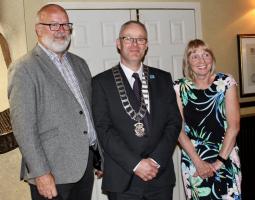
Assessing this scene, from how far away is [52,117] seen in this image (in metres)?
2.13

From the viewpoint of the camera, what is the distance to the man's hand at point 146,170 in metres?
2.16

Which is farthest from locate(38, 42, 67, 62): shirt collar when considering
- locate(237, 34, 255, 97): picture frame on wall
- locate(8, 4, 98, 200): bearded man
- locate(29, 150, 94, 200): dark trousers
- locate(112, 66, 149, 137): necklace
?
locate(237, 34, 255, 97): picture frame on wall

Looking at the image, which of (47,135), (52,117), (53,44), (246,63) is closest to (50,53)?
(53,44)

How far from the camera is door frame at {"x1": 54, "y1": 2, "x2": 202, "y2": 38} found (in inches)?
125

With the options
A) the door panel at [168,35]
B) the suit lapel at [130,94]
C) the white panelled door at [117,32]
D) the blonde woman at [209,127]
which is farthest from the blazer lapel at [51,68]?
the door panel at [168,35]

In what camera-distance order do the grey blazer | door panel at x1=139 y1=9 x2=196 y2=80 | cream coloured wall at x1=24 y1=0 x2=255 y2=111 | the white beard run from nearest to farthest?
the grey blazer → the white beard → door panel at x1=139 y1=9 x2=196 y2=80 → cream coloured wall at x1=24 y1=0 x2=255 y2=111

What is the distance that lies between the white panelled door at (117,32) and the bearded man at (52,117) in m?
0.91

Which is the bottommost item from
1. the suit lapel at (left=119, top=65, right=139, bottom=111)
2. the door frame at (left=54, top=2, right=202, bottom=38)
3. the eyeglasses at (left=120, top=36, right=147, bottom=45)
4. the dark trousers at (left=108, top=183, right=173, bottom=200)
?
the dark trousers at (left=108, top=183, right=173, bottom=200)

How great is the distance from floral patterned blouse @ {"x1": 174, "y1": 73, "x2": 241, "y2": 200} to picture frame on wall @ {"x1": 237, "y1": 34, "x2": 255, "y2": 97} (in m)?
1.50

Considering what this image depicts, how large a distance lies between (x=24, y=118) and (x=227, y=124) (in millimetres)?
1369

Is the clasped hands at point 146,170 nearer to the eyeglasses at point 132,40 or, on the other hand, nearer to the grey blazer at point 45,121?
the grey blazer at point 45,121

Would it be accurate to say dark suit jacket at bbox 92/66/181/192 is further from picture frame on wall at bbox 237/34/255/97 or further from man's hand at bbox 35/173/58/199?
picture frame on wall at bbox 237/34/255/97

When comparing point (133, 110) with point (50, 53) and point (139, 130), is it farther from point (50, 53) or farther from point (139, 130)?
point (50, 53)

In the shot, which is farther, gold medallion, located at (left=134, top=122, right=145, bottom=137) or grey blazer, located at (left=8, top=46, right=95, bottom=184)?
gold medallion, located at (left=134, top=122, right=145, bottom=137)
